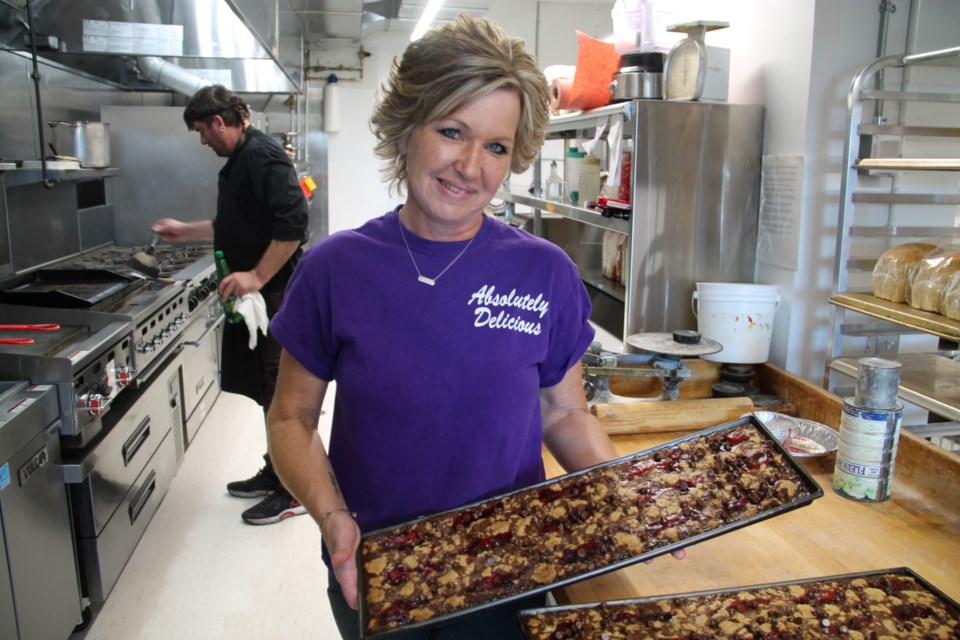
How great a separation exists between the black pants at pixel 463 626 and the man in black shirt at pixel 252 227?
2093 millimetres

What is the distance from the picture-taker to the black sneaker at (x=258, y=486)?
3.50 meters

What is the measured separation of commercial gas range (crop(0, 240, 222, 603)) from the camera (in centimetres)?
229

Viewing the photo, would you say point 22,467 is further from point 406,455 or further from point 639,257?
point 639,257

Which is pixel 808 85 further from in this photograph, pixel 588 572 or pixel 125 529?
pixel 125 529

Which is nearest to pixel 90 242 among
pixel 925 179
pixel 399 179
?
pixel 399 179

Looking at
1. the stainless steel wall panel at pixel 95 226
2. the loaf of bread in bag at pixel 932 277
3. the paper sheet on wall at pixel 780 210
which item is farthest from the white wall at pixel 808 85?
the stainless steel wall panel at pixel 95 226

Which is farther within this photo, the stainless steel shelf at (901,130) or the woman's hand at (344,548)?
the stainless steel shelf at (901,130)

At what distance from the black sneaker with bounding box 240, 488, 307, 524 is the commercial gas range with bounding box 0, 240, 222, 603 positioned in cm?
40

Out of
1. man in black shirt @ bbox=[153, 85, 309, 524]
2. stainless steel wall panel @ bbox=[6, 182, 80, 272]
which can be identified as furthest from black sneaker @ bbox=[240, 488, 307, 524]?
stainless steel wall panel @ bbox=[6, 182, 80, 272]

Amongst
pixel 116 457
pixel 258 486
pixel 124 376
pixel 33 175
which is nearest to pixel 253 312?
pixel 124 376

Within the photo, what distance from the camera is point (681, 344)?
2152 millimetres

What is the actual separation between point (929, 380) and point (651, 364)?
2.34 ft

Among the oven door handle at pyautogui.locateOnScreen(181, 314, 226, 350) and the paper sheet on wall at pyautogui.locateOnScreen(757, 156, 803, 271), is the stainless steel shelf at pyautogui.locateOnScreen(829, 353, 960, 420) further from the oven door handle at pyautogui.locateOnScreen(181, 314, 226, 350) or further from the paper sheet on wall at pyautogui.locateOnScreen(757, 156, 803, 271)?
the oven door handle at pyautogui.locateOnScreen(181, 314, 226, 350)

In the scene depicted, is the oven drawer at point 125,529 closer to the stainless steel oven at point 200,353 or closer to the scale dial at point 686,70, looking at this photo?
the stainless steel oven at point 200,353
